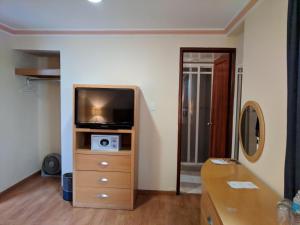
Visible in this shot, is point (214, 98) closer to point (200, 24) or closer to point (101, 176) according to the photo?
point (200, 24)

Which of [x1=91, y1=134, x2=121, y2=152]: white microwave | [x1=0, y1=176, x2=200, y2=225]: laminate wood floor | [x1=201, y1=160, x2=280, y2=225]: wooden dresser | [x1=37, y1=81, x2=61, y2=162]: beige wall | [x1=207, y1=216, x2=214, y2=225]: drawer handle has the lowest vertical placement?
[x1=0, y1=176, x2=200, y2=225]: laminate wood floor

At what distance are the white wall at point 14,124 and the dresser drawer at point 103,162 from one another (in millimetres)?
1180

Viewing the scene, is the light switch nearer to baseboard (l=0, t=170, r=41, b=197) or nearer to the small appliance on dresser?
the small appliance on dresser

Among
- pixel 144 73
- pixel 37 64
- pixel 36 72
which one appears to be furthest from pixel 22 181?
pixel 144 73

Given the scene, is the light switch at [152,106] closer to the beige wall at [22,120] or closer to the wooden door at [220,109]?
the wooden door at [220,109]

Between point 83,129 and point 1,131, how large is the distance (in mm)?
1235

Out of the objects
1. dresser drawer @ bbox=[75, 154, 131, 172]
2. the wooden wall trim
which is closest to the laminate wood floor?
dresser drawer @ bbox=[75, 154, 131, 172]

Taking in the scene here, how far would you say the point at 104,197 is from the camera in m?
3.15

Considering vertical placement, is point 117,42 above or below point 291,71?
above

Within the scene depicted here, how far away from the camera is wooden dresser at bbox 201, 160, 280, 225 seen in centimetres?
143

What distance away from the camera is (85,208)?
3162mm

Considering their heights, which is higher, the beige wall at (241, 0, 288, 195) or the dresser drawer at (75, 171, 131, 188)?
the beige wall at (241, 0, 288, 195)

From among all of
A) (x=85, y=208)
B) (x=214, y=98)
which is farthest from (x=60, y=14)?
(x=214, y=98)

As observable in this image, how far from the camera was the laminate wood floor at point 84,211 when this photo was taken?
9.43 ft
